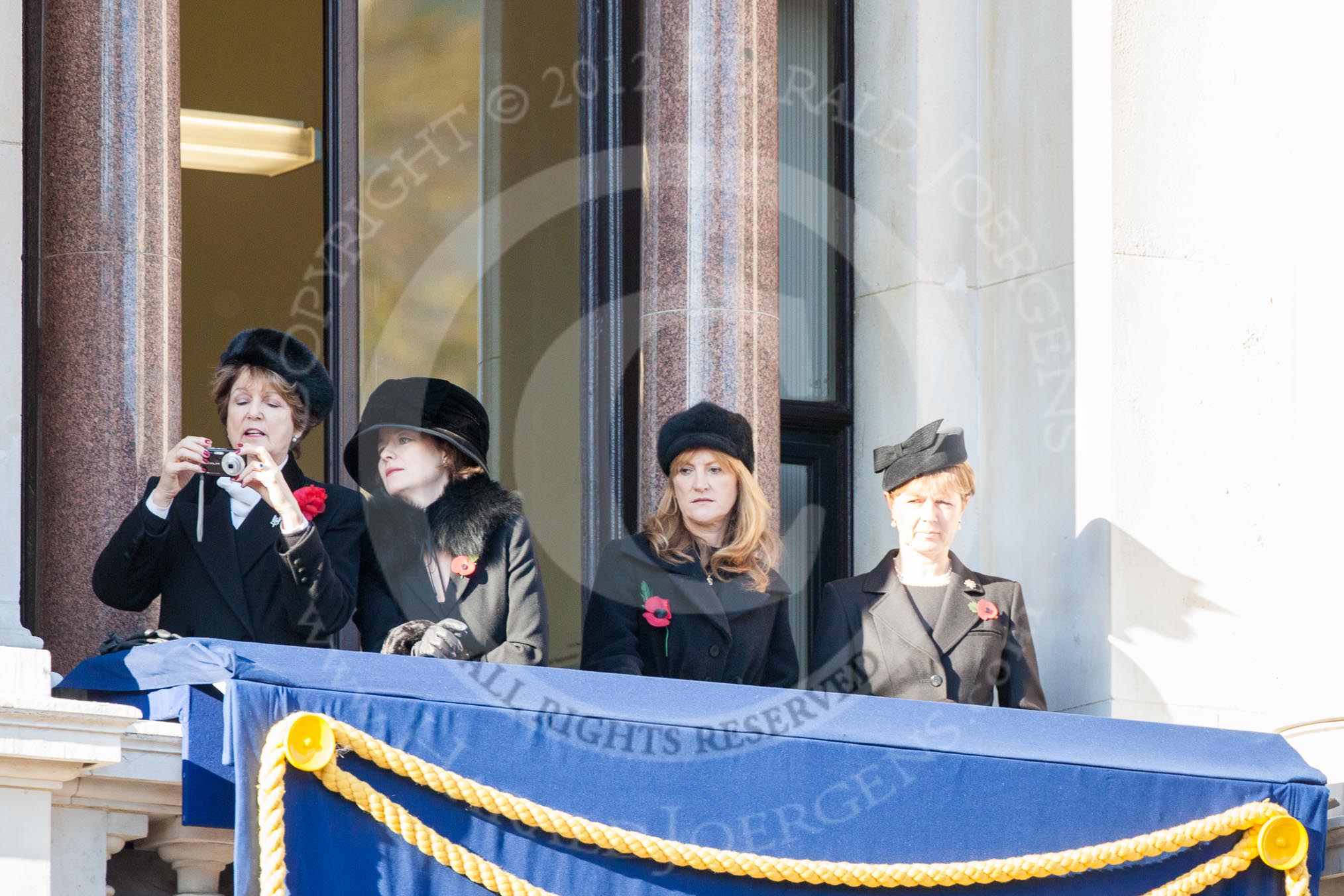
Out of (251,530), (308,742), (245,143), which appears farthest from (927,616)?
(245,143)

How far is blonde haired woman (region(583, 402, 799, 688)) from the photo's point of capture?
9.96 m

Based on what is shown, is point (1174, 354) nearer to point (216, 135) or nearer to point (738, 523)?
point (738, 523)

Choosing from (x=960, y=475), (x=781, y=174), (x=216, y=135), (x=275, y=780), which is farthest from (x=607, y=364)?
(x=275, y=780)

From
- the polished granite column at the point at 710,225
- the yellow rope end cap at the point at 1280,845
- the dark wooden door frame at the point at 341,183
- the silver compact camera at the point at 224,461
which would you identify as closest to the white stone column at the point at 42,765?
the silver compact camera at the point at 224,461

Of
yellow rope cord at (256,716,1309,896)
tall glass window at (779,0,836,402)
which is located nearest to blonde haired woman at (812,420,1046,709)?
yellow rope cord at (256,716,1309,896)

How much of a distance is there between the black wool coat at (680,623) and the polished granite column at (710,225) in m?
1.61

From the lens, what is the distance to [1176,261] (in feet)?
39.4

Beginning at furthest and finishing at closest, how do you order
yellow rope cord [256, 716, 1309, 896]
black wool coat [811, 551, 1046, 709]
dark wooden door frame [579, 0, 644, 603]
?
dark wooden door frame [579, 0, 644, 603]
black wool coat [811, 551, 1046, 709]
yellow rope cord [256, 716, 1309, 896]

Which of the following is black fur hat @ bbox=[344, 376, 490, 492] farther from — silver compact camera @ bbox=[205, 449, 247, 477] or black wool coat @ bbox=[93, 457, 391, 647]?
silver compact camera @ bbox=[205, 449, 247, 477]

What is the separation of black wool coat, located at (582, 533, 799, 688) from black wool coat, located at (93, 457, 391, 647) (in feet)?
3.26

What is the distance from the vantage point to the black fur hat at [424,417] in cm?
967

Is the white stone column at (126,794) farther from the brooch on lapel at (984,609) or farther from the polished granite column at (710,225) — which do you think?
the polished granite column at (710,225)

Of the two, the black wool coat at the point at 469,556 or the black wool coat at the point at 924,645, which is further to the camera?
the black wool coat at the point at 924,645

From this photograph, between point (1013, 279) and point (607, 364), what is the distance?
1.94 meters
